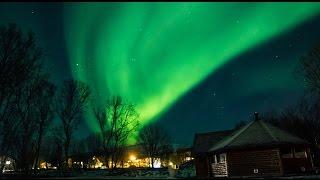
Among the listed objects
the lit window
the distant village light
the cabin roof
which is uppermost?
the cabin roof

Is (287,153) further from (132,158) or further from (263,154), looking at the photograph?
(132,158)

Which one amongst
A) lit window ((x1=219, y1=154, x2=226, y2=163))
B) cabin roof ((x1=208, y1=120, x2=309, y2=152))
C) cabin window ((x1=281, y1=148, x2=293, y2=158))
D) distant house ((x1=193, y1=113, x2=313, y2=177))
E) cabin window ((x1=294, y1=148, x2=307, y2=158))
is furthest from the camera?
lit window ((x1=219, y1=154, x2=226, y2=163))

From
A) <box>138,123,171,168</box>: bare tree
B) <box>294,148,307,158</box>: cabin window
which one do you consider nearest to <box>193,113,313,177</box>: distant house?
<box>294,148,307,158</box>: cabin window

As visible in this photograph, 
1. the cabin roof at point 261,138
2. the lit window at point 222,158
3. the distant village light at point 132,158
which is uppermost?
the cabin roof at point 261,138

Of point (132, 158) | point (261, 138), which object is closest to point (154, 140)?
point (132, 158)

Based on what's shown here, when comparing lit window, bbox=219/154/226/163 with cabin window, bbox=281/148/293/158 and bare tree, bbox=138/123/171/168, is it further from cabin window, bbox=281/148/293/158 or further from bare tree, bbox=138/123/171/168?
bare tree, bbox=138/123/171/168

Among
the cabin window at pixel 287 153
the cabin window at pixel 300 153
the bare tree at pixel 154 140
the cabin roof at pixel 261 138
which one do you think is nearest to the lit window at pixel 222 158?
the cabin roof at pixel 261 138

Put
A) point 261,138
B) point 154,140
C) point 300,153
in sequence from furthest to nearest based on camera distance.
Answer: point 154,140
point 261,138
point 300,153

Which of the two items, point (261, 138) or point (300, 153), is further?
point (261, 138)

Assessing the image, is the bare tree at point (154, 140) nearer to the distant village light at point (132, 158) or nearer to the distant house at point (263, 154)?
the distant village light at point (132, 158)

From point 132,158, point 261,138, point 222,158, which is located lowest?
point 132,158

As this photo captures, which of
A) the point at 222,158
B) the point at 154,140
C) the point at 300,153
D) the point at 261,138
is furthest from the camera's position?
the point at 154,140

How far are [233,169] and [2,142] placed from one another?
1163 inches

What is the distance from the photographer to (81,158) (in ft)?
427
